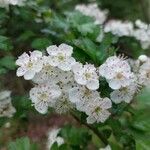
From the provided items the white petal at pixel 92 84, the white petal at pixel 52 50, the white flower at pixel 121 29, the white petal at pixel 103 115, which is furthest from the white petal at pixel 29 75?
the white flower at pixel 121 29

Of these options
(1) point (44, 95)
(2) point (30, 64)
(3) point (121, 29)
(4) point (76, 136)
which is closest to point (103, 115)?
(1) point (44, 95)

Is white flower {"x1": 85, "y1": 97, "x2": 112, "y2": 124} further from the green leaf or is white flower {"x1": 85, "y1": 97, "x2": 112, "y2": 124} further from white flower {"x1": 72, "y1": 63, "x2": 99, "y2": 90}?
the green leaf

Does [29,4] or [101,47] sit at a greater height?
[101,47]

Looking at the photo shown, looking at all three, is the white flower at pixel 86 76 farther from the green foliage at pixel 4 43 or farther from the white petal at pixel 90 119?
the green foliage at pixel 4 43

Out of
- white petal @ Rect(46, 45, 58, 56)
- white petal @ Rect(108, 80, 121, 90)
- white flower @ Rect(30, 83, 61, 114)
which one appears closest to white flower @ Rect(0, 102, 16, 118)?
white flower @ Rect(30, 83, 61, 114)

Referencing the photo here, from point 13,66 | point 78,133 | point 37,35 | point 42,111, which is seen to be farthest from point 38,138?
point 42,111

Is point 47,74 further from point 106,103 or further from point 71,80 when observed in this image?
point 106,103

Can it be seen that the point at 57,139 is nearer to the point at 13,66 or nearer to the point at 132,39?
the point at 13,66
